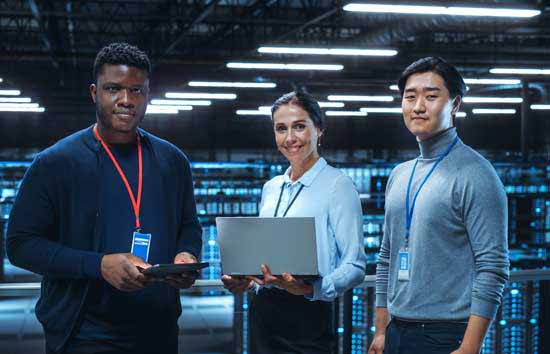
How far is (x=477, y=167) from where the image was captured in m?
1.96

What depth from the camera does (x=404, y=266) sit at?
2.09m

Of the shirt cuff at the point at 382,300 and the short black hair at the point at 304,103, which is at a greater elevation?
the short black hair at the point at 304,103

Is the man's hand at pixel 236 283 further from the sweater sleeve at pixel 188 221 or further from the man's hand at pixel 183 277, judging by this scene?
the man's hand at pixel 183 277

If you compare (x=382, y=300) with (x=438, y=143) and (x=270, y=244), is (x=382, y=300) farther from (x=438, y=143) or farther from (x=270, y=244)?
(x=438, y=143)

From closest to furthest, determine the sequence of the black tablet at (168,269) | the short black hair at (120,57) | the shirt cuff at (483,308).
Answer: the black tablet at (168,269), the shirt cuff at (483,308), the short black hair at (120,57)

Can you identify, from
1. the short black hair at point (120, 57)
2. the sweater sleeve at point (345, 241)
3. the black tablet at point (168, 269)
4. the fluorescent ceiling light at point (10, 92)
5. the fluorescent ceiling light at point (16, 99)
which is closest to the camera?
the black tablet at point (168, 269)

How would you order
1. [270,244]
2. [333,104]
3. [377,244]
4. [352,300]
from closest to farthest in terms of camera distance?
[270,244]
[352,300]
[377,244]
[333,104]

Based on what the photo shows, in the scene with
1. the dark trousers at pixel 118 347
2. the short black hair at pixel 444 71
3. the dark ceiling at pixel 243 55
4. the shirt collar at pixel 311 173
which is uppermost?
the dark ceiling at pixel 243 55

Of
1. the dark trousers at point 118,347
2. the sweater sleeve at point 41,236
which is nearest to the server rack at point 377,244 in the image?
the dark trousers at point 118,347

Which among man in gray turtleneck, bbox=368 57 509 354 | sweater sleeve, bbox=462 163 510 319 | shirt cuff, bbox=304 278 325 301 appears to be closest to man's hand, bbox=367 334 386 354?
man in gray turtleneck, bbox=368 57 509 354

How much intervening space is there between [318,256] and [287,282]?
206 millimetres

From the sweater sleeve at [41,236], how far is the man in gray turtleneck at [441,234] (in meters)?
0.92

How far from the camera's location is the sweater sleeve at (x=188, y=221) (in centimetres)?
213

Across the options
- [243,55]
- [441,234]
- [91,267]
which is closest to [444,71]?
[441,234]
